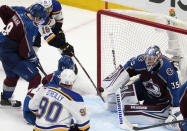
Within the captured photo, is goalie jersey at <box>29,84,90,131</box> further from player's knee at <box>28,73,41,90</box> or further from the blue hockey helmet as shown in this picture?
the blue hockey helmet

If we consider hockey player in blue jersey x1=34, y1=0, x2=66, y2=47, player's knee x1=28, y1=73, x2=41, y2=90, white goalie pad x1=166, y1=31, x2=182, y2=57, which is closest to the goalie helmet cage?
white goalie pad x1=166, y1=31, x2=182, y2=57

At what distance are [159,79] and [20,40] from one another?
47.7 inches

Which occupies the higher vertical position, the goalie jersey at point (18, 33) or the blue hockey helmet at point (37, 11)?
the blue hockey helmet at point (37, 11)

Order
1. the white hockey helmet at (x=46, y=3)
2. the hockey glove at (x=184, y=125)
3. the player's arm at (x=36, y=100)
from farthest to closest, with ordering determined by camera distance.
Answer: the white hockey helmet at (x=46, y=3)
the player's arm at (x=36, y=100)
the hockey glove at (x=184, y=125)

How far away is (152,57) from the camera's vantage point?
12.4ft

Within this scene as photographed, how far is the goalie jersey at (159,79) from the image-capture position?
3.87 metres

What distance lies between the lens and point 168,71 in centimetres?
387

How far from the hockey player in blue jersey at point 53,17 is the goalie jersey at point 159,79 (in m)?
0.84

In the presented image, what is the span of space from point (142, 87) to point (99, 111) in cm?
45

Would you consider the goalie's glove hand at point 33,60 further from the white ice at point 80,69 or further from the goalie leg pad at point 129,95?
the goalie leg pad at point 129,95

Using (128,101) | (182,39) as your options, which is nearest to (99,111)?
(128,101)

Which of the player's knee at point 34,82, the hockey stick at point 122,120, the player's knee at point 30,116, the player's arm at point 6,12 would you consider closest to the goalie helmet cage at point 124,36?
the hockey stick at point 122,120


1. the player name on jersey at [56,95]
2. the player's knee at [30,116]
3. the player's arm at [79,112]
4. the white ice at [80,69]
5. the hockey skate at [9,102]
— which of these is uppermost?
the player name on jersey at [56,95]

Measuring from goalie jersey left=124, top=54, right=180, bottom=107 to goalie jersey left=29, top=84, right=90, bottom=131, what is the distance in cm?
85
